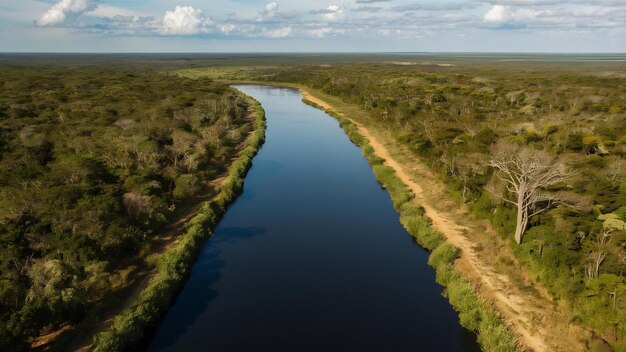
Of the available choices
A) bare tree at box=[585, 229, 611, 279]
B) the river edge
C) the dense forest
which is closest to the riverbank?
bare tree at box=[585, 229, 611, 279]

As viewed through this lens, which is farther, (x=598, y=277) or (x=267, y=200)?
(x=267, y=200)

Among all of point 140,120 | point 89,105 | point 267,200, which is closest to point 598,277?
point 267,200

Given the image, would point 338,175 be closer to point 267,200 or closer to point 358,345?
point 267,200

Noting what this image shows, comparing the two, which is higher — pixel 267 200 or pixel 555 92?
pixel 555 92

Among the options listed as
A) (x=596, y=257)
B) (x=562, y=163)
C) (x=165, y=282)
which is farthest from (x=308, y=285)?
(x=562, y=163)

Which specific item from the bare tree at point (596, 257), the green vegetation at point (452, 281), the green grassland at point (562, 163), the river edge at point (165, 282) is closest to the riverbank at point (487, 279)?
the green vegetation at point (452, 281)

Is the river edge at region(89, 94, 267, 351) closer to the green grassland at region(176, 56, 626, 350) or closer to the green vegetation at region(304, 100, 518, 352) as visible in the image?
the green vegetation at region(304, 100, 518, 352)
